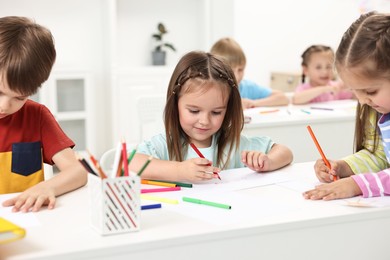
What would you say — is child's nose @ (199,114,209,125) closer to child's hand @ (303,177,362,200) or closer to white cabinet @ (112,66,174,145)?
child's hand @ (303,177,362,200)

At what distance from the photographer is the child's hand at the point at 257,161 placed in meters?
1.66

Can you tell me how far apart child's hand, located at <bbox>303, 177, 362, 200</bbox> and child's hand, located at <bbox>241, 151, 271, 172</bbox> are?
0.80 ft

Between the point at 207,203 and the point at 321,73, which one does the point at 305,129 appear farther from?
the point at 207,203

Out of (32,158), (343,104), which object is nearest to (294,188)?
(32,158)

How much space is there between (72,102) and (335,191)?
3580 millimetres

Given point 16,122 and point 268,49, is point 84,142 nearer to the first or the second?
point 268,49

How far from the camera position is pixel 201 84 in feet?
5.81

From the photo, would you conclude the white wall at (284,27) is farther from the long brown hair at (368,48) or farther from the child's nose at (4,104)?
the child's nose at (4,104)

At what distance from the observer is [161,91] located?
16.3ft

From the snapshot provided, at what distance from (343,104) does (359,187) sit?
2006mm

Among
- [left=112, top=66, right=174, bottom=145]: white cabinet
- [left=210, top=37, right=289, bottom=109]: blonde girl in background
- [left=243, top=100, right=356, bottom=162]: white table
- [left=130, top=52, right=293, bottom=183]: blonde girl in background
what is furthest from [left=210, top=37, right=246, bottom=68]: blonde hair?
[left=112, top=66, right=174, bottom=145]: white cabinet

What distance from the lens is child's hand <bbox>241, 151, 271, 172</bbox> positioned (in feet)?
5.44

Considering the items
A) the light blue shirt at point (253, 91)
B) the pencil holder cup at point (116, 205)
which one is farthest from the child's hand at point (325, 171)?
the light blue shirt at point (253, 91)

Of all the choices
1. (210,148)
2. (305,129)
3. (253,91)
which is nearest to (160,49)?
(253,91)
